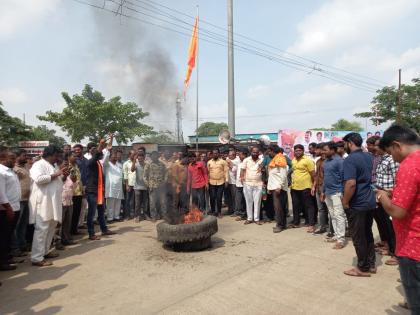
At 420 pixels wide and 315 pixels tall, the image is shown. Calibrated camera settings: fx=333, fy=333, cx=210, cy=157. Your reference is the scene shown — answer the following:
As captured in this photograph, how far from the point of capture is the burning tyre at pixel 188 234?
5.73 meters

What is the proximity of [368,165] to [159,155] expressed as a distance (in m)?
6.08

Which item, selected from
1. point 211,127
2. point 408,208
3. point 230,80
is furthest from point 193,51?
point 211,127

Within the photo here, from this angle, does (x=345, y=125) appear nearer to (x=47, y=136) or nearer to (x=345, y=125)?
(x=345, y=125)

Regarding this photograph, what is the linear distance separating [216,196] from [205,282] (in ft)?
16.1

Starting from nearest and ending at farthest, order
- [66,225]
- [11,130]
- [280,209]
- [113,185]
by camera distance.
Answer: [66,225] < [280,209] < [113,185] < [11,130]

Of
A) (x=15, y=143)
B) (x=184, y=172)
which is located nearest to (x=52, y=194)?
(x=184, y=172)

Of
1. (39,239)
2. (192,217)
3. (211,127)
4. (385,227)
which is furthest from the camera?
(211,127)

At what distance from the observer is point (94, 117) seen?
81.5ft

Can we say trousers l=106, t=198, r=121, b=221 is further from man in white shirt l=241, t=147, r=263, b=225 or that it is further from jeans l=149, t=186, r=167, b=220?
man in white shirt l=241, t=147, r=263, b=225

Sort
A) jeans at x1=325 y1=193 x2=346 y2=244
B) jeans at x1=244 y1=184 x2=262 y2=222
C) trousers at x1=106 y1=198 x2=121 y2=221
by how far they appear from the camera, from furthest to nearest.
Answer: trousers at x1=106 y1=198 x2=121 y2=221, jeans at x1=244 y1=184 x2=262 y2=222, jeans at x1=325 y1=193 x2=346 y2=244

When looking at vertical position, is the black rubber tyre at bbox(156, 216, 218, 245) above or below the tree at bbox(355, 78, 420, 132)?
below

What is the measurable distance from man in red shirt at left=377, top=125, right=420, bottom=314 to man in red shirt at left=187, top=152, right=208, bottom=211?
6.43m

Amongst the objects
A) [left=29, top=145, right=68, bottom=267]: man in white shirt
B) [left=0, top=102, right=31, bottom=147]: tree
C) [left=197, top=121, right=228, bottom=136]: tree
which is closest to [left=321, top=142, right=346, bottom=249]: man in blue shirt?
[left=29, top=145, right=68, bottom=267]: man in white shirt

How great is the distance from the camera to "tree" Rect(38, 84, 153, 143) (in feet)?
80.6
